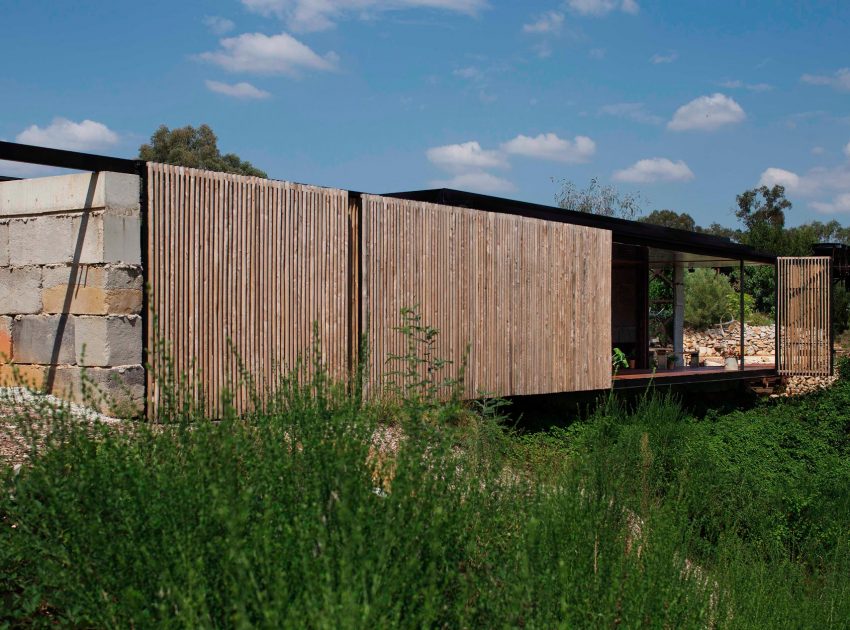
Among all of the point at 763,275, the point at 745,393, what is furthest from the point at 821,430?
the point at 763,275

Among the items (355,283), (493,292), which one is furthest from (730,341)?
(355,283)

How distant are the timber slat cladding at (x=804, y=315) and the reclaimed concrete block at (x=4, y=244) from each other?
13629mm

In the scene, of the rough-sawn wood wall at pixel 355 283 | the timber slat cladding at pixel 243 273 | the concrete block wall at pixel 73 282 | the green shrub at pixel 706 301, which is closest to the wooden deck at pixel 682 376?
the rough-sawn wood wall at pixel 355 283

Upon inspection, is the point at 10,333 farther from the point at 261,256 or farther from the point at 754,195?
the point at 754,195

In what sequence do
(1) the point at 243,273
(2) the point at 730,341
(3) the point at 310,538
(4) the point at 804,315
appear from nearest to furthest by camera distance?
(3) the point at 310,538 < (1) the point at 243,273 < (4) the point at 804,315 < (2) the point at 730,341

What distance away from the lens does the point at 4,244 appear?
7.34 m

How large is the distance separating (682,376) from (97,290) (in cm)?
949

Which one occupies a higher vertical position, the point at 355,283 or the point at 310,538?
the point at 355,283

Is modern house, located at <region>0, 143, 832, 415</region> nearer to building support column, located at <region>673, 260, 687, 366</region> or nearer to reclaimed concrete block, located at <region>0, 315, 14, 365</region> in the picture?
reclaimed concrete block, located at <region>0, 315, 14, 365</region>

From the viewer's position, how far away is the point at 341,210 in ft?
26.0

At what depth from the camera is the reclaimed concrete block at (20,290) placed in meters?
6.99

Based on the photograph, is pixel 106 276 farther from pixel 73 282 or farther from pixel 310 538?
pixel 310 538

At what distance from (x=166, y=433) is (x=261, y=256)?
3908 millimetres

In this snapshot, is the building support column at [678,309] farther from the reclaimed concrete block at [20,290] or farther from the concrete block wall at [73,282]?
the reclaimed concrete block at [20,290]
